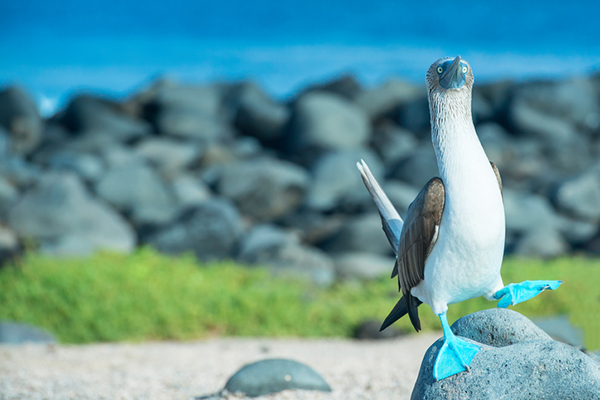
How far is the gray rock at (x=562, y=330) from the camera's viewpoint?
4527mm

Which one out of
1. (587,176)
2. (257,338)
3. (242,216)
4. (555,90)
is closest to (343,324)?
(257,338)

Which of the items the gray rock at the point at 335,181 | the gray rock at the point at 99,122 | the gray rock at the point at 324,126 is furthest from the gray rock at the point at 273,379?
the gray rock at the point at 99,122

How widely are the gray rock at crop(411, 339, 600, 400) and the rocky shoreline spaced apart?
5.35m

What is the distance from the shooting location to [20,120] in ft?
Answer: 58.7

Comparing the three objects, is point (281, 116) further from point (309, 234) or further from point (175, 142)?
point (309, 234)

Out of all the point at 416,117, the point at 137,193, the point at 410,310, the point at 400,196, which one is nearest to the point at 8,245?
the point at 137,193

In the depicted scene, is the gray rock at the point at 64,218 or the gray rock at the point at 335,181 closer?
the gray rock at the point at 64,218

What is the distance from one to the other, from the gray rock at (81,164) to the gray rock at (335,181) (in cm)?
458

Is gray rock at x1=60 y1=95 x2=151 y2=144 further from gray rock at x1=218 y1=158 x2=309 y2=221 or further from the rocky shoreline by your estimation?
gray rock at x1=218 y1=158 x2=309 y2=221

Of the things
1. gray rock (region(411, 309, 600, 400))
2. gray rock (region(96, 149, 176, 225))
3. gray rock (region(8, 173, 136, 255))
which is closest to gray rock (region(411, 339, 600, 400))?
gray rock (region(411, 309, 600, 400))

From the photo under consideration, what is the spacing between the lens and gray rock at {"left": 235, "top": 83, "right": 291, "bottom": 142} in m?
18.9

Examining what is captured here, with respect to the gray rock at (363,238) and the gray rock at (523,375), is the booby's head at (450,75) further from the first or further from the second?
the gray rock at (363,238)

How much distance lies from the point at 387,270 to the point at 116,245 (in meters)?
4.28

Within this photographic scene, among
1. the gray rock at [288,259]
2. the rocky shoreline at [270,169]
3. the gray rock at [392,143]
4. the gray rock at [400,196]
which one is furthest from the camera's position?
the gray rock at [392,143]
